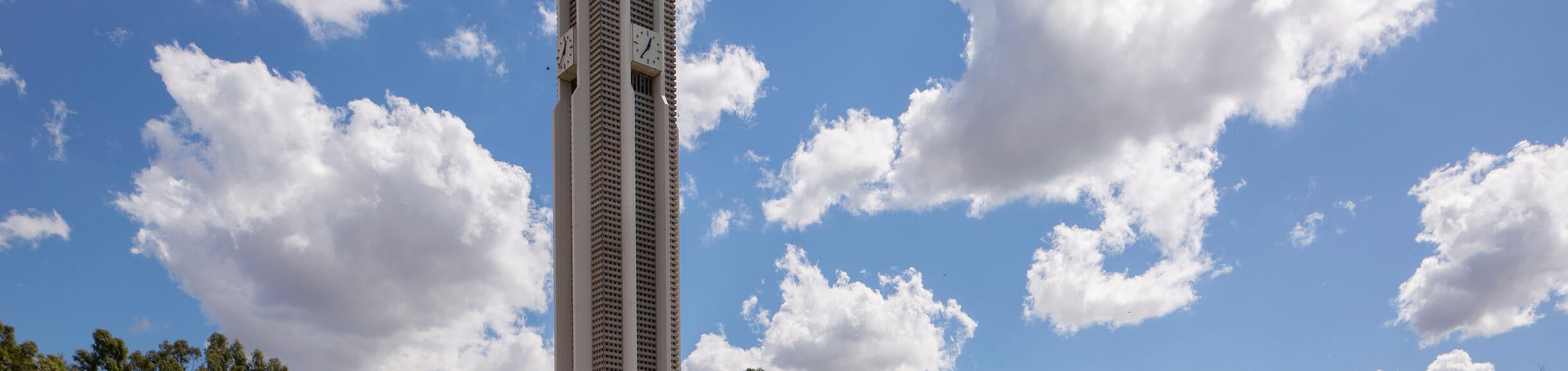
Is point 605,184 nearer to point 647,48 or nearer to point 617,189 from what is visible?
point 617,189

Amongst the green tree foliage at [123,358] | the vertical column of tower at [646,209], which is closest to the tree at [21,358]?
the green tree foliage at [123,358]

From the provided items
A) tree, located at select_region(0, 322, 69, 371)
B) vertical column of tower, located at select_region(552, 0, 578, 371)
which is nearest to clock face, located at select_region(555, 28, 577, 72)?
vertical column of tower, located at select_region(552, 0, 578, 371)

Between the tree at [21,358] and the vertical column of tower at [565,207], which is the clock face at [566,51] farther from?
the tree at [21,358]

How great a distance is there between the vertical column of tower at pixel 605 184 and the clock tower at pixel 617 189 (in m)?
0.08

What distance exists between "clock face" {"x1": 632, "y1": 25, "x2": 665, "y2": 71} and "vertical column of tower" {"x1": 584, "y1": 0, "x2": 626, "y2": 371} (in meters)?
1.08

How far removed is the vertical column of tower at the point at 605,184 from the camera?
80688 millimetres

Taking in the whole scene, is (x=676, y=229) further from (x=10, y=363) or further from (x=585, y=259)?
(x=10, y=363)

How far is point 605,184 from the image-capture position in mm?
83562

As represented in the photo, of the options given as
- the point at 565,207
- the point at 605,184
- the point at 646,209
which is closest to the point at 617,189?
the point at 605,184

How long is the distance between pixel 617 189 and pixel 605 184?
33.3 inches

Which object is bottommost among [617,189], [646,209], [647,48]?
[646,209]

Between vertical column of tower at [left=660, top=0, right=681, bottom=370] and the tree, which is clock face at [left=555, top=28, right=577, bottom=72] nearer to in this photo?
vertical column of tower at [left=660, top=0, right=681, bottom=370]

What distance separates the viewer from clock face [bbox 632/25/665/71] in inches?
3408

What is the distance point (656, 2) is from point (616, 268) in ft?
61.6
